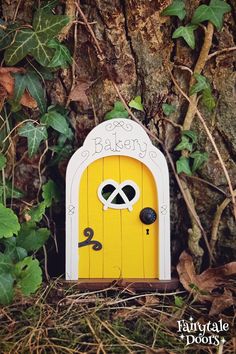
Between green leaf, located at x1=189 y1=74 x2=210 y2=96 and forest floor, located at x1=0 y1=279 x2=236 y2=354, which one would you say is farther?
green leaf, located at x1=189 y1=74 x2=210 y2=96

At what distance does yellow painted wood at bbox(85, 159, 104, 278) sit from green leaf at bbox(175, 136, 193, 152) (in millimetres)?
262

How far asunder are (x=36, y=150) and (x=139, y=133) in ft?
1.11

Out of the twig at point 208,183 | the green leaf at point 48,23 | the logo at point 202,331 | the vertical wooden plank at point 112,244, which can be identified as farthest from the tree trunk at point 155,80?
the logo at point 202,331

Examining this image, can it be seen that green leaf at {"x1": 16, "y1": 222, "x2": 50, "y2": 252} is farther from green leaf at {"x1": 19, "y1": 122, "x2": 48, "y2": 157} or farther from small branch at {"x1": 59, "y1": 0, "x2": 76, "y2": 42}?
small branch at {"x1": 59, "y1": 0, "x2": 76, "y2": 42}

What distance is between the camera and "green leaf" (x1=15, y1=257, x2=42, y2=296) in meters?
1.50

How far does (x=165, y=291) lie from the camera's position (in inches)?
62.9

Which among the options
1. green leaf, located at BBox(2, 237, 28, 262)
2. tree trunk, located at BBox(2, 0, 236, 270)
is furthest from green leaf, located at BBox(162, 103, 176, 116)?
green leaf, located at BBox(2, 237, 28, 262)

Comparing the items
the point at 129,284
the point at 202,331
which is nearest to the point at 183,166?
the point at 129,284

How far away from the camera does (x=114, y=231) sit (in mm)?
1642

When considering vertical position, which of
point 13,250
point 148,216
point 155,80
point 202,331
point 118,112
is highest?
point 155,80

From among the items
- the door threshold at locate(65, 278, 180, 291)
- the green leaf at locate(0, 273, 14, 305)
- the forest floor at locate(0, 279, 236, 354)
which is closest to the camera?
the forest floor at locate(0, 279, 236, 354)

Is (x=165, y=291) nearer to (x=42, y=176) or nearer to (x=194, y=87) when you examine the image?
(x=42, y=176)

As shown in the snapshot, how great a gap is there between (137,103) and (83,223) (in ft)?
1.43

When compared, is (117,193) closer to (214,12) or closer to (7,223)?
(7,223)
